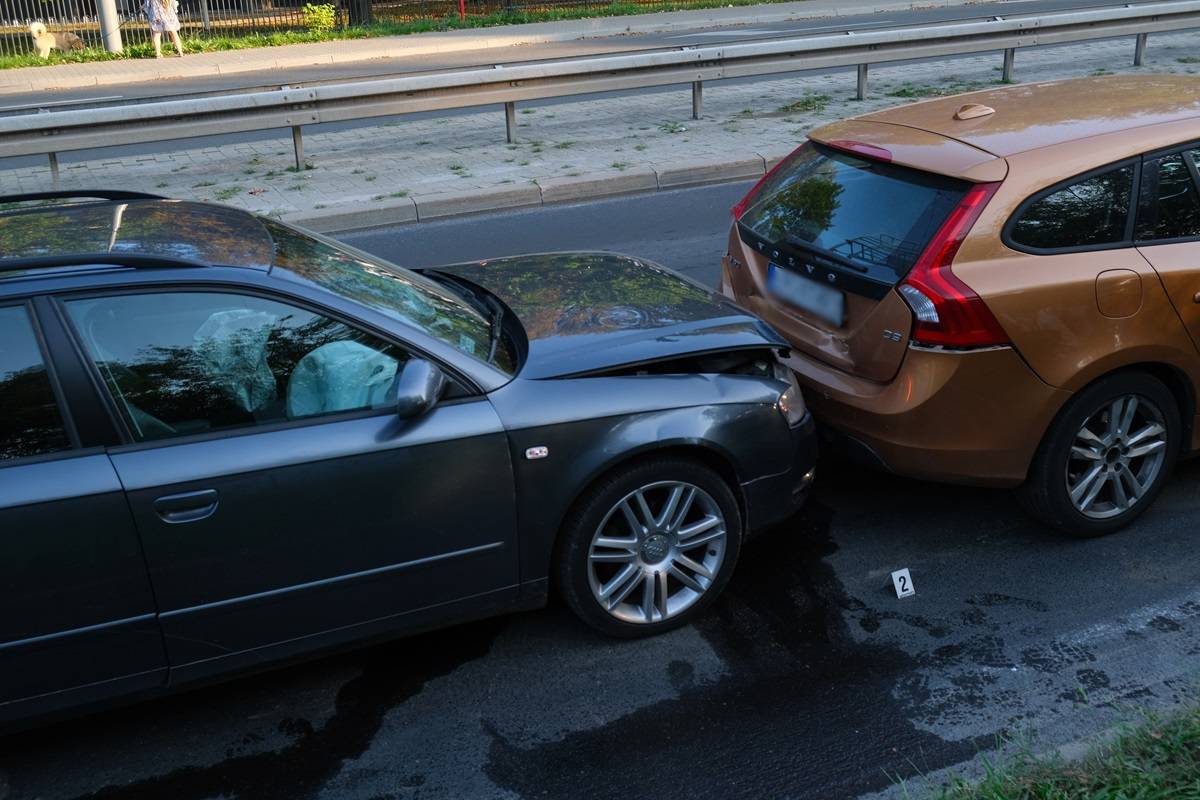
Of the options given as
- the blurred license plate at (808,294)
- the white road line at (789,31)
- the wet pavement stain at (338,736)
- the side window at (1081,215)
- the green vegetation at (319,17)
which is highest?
the green vegetation at (319,17)

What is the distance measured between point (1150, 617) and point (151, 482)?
3437 mm

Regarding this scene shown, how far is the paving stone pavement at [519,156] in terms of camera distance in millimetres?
10320

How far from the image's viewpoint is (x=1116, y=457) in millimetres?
4602

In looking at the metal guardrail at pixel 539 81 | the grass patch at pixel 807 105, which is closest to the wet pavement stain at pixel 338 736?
the metal guardrail at pixel 539 81

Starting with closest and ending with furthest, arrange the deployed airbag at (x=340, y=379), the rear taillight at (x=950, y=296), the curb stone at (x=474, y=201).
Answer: the deployed airbag at (x=340, y=379)
the rear taillight at (x=950, y=296)
the curb stone at (x=474, y=201)

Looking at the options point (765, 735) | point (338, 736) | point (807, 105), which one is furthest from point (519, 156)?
point (765, 735)

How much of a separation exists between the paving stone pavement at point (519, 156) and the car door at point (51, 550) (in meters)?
6.53

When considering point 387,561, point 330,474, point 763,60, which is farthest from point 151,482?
point 763,60

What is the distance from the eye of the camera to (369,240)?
9477 millimetres

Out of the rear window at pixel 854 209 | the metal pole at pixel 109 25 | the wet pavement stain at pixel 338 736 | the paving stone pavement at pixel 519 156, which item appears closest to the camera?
the wet pavement stain at pixel 338 736

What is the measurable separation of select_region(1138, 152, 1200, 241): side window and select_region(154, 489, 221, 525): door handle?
140 inches

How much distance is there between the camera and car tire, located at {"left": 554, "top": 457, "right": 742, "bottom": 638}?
154 inches

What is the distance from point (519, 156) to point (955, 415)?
813cm

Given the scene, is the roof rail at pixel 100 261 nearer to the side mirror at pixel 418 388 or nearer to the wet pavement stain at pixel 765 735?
the side mirror at pixel 418 388
